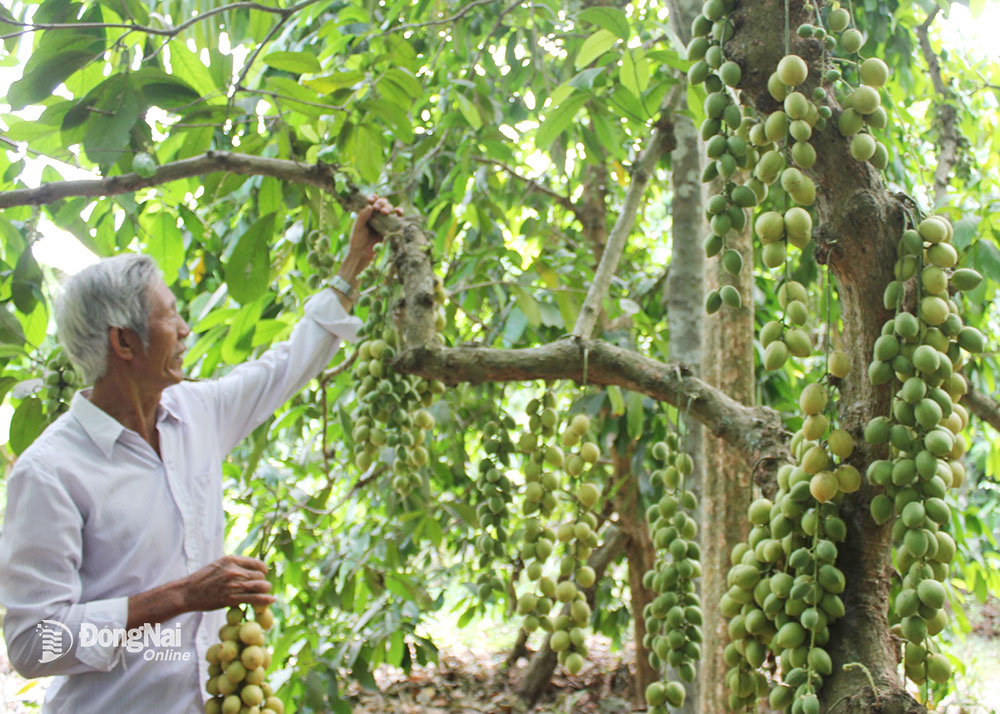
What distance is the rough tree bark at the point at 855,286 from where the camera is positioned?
0.98 metres

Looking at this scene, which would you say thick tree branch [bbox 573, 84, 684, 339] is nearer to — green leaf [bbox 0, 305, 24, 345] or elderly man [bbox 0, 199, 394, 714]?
elderly man [bbox 0, 199, 394, 714]

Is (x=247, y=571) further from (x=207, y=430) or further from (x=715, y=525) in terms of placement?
(x=715, y=525)

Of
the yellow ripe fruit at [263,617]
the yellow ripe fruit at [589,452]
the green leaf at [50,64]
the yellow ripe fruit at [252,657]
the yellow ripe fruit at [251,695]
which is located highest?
the green leaf at [50,64]

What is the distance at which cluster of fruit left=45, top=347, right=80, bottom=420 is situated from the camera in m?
1.80

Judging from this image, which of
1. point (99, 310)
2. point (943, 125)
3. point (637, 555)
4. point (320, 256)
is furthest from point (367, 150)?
point (943, 125)

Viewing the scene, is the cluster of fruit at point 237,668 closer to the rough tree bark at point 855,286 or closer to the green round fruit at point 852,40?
the rough tree bark at point 855,286

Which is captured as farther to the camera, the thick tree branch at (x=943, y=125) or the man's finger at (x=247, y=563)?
the thick tree branch at (x=943, y=125)

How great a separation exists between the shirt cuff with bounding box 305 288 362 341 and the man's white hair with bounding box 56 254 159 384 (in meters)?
0.43

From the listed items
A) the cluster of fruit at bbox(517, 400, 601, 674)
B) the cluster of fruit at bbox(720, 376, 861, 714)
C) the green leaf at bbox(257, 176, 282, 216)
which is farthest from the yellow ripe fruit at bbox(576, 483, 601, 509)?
the green leaf at bbox(257, 176, 282, 216)

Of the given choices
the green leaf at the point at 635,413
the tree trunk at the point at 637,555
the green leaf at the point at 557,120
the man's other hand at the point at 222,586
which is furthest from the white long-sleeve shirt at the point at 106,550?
the tree trunk at the point at 637,555

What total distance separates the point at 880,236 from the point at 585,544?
69 cm

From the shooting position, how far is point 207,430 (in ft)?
5.69

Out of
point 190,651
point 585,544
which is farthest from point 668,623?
point 190,651

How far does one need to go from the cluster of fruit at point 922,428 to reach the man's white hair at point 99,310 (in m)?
1.24
